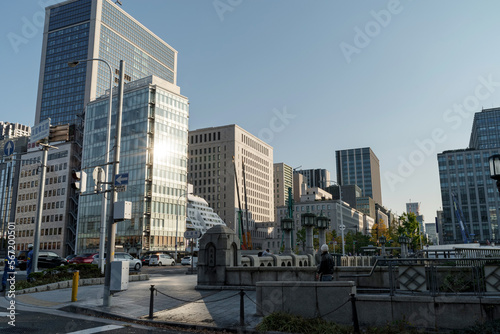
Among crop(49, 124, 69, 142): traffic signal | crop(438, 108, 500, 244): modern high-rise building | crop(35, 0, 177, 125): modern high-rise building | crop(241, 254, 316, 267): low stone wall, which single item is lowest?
crop(241, 254, 316, 267): low stone wall

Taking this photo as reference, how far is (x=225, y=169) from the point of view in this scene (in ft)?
548

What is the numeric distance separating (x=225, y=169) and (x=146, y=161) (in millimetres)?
77667

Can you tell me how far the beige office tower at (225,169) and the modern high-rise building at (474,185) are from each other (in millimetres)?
78844

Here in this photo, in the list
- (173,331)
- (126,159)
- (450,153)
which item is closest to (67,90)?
(126,159)

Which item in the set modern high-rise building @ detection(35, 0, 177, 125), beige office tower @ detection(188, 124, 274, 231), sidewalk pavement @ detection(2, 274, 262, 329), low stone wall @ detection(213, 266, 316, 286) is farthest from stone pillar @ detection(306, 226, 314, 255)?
modern high-rise building @ detection(35, 0, 177, 125)

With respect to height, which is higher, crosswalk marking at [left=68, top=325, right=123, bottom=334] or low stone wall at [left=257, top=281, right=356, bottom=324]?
low stone wall at [left=257, top=281, right=356, bottom=324]

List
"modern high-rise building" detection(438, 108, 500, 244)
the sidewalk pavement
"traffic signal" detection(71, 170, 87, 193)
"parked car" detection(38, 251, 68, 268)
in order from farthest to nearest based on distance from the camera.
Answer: "modern high-rise building" detection(438, 108, 500, 244) → "parked car" detection(38, 251, 68, 268) → "traffic signal" detection(71, 170, 87, 193) → the sidewalk pavement

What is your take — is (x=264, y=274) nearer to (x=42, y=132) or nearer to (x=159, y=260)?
(x=42, y=132)

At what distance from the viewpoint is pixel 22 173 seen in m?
116

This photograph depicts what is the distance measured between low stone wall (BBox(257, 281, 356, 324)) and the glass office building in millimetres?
78421

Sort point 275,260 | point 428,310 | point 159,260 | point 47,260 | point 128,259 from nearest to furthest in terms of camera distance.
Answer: point 428,310
point 275,260
point 128,259
point 47,260
point 159,260

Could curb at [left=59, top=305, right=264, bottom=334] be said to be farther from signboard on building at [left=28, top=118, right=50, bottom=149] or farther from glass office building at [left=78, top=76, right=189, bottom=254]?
glass office building at [left=78, top=76, right=189, bottom=254]

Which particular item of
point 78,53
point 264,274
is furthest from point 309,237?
point 78,53

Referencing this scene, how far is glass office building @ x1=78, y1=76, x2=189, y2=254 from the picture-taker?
90.4 metres
